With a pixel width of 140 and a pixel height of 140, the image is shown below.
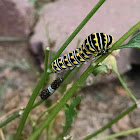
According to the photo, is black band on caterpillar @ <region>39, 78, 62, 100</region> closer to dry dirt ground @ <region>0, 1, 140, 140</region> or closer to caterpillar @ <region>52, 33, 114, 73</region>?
caterpillar @ <region>52, 33, 114, 73</region>

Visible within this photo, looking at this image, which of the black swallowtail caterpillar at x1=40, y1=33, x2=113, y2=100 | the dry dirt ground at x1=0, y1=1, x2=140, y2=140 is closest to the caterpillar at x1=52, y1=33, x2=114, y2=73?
the black swallowtail caterpillar at x1=40, y1=33, x2=113, y2=100

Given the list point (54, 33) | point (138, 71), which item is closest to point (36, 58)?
point (54, 33)

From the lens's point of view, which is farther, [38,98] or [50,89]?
[38,98]

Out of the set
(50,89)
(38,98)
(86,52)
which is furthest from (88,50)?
(38,98)

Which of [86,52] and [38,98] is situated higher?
[86,52]

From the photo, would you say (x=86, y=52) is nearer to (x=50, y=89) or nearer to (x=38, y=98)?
(x=50, y=89)

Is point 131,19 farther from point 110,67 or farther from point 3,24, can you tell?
point 110,67

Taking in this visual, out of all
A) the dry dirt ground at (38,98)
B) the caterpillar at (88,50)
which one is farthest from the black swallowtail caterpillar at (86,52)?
the dry dirt ground at (38,98)
